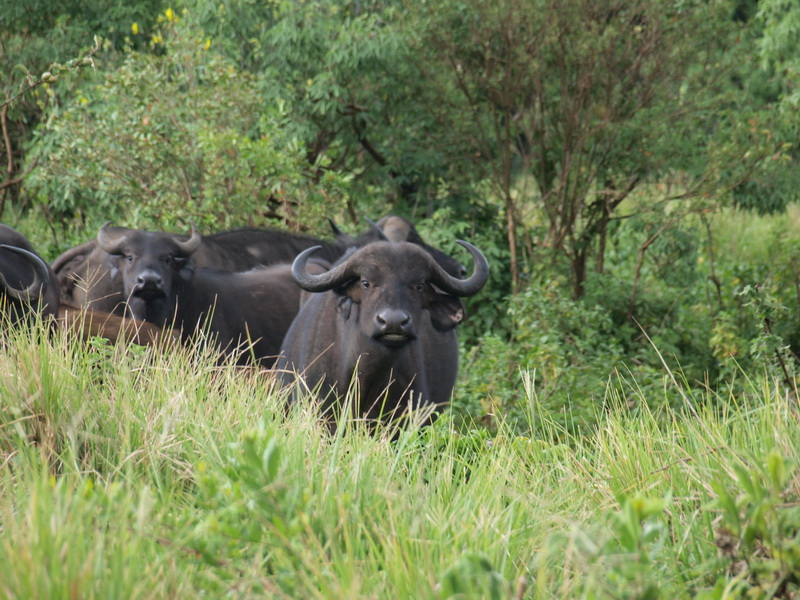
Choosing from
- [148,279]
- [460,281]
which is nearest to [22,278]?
[148,279]

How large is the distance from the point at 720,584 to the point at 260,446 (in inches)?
53.8

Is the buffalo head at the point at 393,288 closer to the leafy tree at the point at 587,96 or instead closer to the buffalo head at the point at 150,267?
the buffalo head at the point at 150,267

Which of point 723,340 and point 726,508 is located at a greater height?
point 726,508

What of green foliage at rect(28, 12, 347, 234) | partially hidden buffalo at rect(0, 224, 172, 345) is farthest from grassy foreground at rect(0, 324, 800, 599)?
green foliage at rect(28, 12, 347, 234)

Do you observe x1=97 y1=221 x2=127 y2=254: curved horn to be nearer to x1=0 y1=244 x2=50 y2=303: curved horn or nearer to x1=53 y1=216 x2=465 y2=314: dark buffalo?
x1=53 y1=216 x2=465 y2=314: dark buffalo

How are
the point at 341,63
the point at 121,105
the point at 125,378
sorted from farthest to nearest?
the point at 341,63 < the point at 121,105 < the point at 125,378

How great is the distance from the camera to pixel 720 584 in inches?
109

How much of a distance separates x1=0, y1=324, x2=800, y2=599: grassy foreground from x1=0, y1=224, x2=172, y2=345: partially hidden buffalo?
171 centimetres

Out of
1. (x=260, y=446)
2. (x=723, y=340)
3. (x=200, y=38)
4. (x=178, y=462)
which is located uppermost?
(x=200, y=38)

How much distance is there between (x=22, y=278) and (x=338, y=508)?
495 cm

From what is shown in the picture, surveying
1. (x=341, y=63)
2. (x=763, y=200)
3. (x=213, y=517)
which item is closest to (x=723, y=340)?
(x=763, y=200)

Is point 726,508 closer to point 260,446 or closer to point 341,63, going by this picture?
point 260,446

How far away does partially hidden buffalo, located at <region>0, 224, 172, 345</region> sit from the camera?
6277 mm

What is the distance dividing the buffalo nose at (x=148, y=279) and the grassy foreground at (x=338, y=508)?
3.65m
